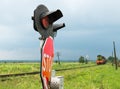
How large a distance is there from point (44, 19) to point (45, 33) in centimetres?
18

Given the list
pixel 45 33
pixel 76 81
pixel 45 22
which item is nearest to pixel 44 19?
pixel 45 22

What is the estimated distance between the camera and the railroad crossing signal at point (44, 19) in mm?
4282

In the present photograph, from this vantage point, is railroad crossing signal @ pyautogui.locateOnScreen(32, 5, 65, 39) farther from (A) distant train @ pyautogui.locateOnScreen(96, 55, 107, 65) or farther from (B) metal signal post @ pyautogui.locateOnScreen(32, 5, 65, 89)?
(A) distant train @ pyautogui.locateOnScreen(96, 55, 107, 65)

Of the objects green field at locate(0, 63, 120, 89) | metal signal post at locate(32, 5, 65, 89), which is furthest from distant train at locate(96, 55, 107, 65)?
metal signal post at locate(32, 5, 65, 89)

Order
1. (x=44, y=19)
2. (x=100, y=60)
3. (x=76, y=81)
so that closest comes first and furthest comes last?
(x=44, y=19) → (x=76, y=81) → (x=100, y=60)

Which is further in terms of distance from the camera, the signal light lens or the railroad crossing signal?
the signal light lens

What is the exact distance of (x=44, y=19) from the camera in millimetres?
4422

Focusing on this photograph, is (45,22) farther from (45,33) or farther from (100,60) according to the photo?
(100,60)

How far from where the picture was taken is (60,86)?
4.81 meters

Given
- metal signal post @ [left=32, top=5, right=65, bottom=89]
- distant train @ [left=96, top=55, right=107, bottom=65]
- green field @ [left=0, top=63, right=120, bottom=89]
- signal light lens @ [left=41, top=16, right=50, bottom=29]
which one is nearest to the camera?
metal signal post @ [left=32, top=5, right=65, bottom=89]

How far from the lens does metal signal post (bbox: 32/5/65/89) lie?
13.8 feet

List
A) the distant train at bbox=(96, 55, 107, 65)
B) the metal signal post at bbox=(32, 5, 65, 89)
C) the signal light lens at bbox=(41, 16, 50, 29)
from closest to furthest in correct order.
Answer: the metal signal post at bbox=(32, 5, 65, 89), the signal light lens at bbox=(41, 16, 50, 29), the distant train at bbox=(96, 55, 107, 65)

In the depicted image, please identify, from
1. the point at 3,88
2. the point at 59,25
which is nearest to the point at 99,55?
the point at 3,88

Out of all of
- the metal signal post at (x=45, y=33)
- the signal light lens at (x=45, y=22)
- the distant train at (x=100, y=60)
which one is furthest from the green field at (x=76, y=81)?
the distant train at (x=100, y=60)
